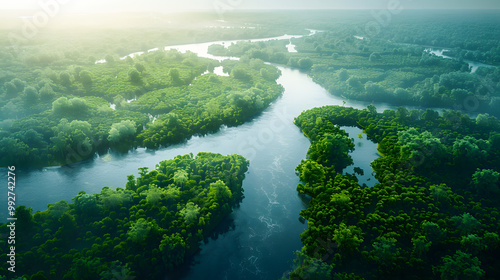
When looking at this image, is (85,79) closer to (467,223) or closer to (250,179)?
(250,179)

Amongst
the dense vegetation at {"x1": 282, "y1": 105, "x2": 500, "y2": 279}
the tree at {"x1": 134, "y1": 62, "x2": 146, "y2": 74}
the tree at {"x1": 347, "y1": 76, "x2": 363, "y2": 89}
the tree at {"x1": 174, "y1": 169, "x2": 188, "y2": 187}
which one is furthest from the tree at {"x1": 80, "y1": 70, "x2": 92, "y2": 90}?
the tree at {"x1": 347, "y1": 76, "x2": 363, "y2": 89}

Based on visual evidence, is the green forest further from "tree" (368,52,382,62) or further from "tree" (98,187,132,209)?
"tree" (368,52,382,62)

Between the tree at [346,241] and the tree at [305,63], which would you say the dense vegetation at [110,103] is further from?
the tree at [346,241]

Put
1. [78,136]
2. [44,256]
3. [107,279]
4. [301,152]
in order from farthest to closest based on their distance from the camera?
[301,152] → [78,136] → [44,256] → [107,279]

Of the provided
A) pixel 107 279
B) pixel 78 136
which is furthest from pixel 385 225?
pixel 78 136

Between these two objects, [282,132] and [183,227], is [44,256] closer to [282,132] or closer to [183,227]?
[183,227]

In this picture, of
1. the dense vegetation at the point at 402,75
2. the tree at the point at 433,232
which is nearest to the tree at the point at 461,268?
the tree at the point at 433,232
